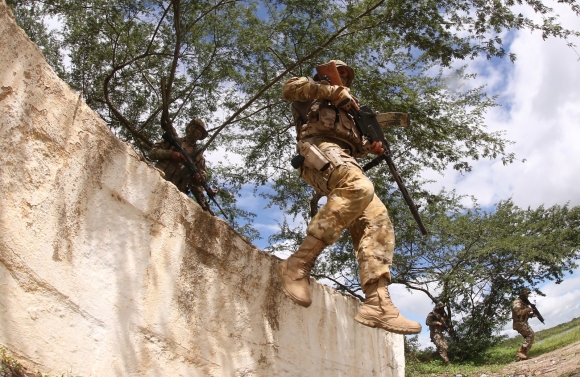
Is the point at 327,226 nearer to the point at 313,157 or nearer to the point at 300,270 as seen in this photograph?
the point at 300,270

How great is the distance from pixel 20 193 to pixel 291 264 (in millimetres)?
1574

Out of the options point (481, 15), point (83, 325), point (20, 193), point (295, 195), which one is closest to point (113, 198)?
point (20, 193)

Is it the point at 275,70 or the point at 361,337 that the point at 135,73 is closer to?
the point at 275,70

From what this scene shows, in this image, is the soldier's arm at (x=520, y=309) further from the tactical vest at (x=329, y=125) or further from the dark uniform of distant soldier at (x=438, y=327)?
the tactical vest at (x=329, y=125)

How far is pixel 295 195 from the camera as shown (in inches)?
437

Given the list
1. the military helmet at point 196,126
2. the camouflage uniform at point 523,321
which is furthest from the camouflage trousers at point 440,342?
the military helmet at point 196,126

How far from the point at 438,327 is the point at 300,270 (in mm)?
11460

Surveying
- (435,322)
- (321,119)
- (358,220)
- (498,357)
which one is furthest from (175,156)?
(498,357)

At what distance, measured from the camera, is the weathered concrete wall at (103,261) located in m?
2.40

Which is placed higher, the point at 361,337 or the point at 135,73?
the point at 135,73

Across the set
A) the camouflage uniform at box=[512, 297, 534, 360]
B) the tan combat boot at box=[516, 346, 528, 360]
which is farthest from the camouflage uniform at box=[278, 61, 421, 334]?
the camouflage uniform at box=[512, 297, 534, 360]

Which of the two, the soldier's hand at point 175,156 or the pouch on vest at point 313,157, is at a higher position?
the soldier's hand at point 175,156

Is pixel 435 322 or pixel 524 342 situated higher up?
pixel 435 322

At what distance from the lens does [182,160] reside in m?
6.47
